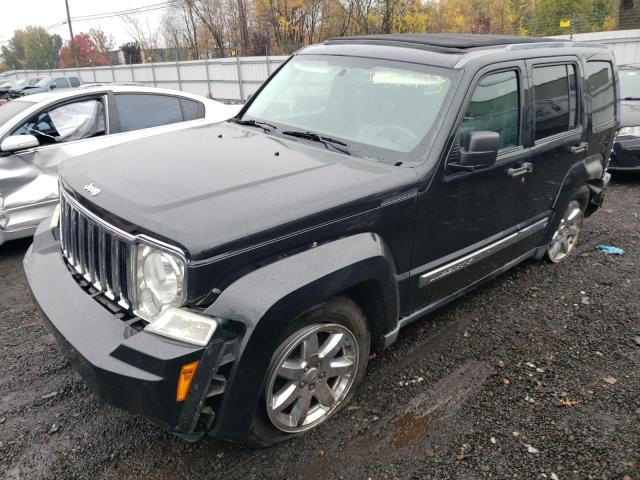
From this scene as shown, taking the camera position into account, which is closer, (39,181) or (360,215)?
(360,215)

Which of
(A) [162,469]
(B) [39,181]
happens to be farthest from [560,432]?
(B) [39,181]

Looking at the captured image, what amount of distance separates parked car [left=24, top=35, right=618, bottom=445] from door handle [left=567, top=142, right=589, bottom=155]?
2 centimetres

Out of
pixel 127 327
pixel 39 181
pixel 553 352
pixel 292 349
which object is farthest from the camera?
pixel 39 181

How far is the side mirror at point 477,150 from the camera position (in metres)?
2.87

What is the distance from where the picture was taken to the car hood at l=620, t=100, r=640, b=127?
746cm

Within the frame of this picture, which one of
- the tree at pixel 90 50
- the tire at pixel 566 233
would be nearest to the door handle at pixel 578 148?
the tire at pixel 566 233

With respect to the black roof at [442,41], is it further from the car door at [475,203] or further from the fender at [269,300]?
the fender at [269,300]

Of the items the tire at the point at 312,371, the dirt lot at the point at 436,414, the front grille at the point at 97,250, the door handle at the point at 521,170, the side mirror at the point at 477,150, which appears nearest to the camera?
the front grille at the point at 97,250

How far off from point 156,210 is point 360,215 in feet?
3.25

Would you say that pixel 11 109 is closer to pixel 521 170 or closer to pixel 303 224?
pixel 303 224

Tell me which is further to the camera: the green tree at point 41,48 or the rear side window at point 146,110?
the green tree at point 41,48

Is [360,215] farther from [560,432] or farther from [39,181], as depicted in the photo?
[39,181]

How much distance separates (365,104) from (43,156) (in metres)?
3.61

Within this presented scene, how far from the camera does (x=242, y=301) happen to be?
206 cm
